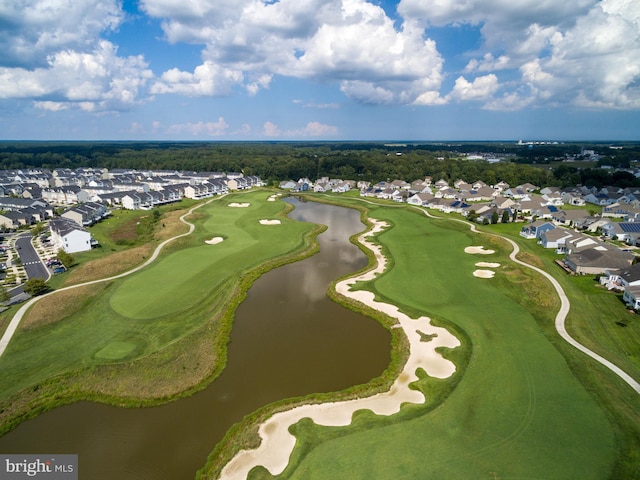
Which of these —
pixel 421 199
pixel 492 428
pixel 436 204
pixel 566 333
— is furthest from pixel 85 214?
pixel 566 333

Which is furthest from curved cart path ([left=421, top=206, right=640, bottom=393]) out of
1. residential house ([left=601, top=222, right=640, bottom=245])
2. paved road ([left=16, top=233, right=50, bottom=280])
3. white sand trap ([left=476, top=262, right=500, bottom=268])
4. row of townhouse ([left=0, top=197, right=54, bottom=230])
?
row of townhouse ([left=0, top=197, right=54, bottom=230])

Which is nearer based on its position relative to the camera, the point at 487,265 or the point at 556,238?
the point at 487,265

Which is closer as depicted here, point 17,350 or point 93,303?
point 17,350

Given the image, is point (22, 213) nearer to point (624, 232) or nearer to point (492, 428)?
point (492, 428)

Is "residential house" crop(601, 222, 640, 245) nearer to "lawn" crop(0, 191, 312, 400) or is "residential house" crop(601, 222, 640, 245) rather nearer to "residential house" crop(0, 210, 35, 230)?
"lawn" crop(0, 191, 312, 400)

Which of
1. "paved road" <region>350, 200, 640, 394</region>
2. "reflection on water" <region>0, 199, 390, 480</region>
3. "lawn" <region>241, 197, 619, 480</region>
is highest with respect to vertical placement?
"paved road" <region>350, 200, 640, 394</region>

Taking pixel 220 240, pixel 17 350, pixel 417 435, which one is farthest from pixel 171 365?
pixel 220 240

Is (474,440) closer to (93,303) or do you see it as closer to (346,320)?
(346,320)
